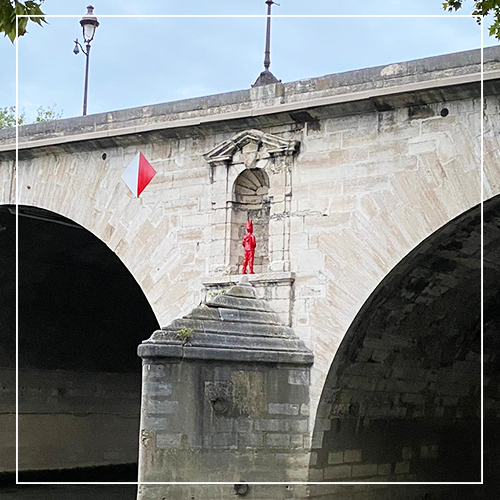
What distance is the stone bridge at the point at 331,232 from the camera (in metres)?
10.7

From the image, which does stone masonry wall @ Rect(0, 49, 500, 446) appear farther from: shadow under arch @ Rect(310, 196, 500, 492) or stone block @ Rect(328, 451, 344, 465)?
stone block @ Rect(328, 451, 344, 465)

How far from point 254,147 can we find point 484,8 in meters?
4.20

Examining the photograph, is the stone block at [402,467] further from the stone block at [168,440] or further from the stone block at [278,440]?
the stone block at [168,440]

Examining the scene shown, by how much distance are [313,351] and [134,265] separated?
8.70 feet

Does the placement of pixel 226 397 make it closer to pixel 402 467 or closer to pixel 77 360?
pixel 402 467

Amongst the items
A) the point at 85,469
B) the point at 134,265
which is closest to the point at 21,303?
the point at 85,469

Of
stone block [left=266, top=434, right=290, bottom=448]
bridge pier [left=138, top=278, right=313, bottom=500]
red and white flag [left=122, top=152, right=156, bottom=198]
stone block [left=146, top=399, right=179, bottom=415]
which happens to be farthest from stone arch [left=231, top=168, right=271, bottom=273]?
stone block [left=146, top=399, right=179, bottom=415]

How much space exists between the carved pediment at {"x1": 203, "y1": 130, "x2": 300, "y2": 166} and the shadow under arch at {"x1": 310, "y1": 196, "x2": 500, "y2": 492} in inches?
70.3

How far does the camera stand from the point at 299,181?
11.6 meters

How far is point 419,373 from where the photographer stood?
1305 cm

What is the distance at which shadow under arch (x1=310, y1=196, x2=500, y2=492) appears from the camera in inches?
444

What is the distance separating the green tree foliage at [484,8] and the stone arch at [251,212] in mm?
3337

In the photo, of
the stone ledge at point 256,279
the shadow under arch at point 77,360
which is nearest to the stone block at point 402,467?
the stone ledge at point 256,279

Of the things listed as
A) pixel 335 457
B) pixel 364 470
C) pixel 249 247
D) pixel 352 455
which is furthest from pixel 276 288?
pixel 364 470
